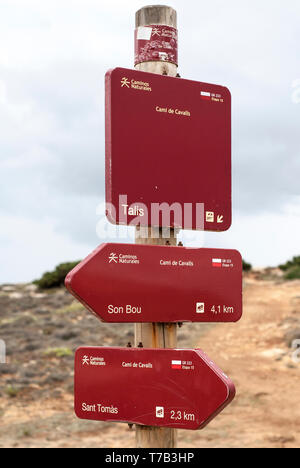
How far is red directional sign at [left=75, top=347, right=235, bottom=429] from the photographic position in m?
3.96

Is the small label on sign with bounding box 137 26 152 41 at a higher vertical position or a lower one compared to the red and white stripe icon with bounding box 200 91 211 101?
higher

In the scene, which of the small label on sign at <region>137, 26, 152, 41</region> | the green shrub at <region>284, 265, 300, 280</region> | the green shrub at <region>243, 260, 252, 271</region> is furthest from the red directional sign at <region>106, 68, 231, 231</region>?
the green shrub at <region>243, 260, 252, 271</region>

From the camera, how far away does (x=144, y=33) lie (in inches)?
175

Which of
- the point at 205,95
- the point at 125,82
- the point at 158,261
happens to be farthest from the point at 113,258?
the point at 205,95

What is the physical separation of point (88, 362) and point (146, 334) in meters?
0.47

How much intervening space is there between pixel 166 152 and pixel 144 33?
3.06 feet

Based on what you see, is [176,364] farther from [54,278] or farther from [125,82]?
[54,278]

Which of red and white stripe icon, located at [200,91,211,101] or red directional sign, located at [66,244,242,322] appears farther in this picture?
red and white stripe icon, located at [200,91,211,101]

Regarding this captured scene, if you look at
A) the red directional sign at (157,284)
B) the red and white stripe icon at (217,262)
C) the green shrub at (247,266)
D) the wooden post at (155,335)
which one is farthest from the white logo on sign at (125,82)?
the green shrub at (247,266)

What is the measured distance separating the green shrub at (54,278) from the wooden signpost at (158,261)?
22335 mm

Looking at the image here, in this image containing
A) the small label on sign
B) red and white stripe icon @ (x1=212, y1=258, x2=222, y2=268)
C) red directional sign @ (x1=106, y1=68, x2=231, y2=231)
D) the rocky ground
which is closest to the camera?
red directional sign @ (x1=106, y1=68, x2=231, y2=231)

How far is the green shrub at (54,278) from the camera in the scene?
26688 mm

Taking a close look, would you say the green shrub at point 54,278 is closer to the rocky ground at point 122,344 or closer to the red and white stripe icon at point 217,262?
the rocky ground at point 122,344

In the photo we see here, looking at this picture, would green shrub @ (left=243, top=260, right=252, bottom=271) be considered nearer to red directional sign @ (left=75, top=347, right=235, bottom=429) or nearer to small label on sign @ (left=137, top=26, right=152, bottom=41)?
small label on sign @ (left=137, top=26, right=152, bottom=41)
